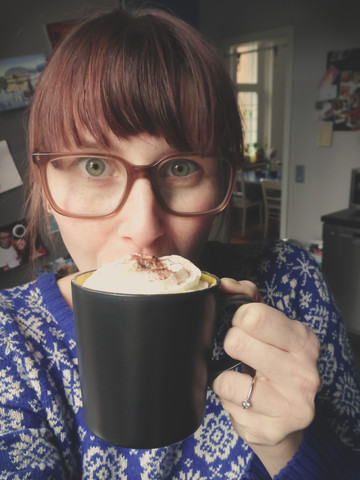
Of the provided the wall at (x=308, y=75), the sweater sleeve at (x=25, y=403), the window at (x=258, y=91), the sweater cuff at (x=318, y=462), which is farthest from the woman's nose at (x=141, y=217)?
the window at (x=258, y=91)

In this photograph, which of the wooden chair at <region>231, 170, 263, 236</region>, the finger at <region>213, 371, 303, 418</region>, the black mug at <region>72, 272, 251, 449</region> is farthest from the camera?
the wooden chair at <region>231, 170, 263, 236</region>

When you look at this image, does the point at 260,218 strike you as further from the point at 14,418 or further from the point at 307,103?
the point at 14,418

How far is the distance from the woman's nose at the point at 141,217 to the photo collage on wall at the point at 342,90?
3.86 meters

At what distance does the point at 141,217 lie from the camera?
67 centimetres

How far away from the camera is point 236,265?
3.64 feet

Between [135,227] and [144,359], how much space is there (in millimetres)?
274

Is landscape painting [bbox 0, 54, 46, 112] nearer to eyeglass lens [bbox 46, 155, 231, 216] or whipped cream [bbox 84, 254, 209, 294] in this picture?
eyeglass lens [bbox 46, 155, 231, 216]

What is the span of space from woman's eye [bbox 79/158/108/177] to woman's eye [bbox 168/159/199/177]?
0.42 feet

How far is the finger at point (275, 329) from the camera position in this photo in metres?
0.50

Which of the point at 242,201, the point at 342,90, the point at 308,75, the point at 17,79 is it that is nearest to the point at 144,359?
the point at 17,79

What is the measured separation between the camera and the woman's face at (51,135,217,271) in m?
0.67

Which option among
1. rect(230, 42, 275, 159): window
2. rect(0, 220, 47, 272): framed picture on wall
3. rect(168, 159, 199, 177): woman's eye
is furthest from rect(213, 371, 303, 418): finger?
rect(230, 42, 275, 159): window

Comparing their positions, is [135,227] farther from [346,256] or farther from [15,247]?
[346,256]

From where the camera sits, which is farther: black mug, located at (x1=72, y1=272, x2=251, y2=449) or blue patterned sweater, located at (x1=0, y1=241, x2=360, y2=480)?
blue patterned sweater, located at (x1=0, y1=241, x2=360, y2=480)
